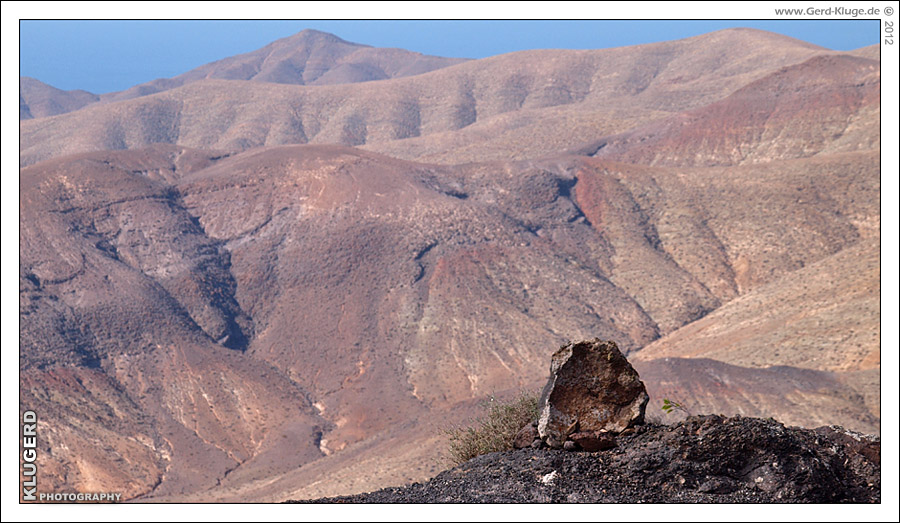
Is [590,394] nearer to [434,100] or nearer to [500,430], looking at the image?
[500,430]

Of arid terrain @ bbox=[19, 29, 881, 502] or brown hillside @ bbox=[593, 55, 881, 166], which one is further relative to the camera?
brown hillside @ bbox=[593, 55, 881, 166]

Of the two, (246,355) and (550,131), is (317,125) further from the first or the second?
(246,355)

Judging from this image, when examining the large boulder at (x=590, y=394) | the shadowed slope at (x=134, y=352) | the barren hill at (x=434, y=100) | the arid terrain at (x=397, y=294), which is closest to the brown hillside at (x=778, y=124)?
the arid terrain at (x=397, y=294)

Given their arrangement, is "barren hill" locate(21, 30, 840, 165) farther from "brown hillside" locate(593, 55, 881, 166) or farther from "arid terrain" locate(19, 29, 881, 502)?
"arid terrain" locate(19, 29, 881, 502)

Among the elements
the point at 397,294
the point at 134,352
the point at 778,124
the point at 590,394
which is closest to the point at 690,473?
the point at 590,394

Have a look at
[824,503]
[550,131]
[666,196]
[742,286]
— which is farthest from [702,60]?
[824,503]

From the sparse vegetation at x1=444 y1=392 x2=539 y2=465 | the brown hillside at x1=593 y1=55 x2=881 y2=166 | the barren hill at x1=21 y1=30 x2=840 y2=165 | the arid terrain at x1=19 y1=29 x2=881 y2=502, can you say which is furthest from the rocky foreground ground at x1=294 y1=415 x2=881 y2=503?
the barren hill at x1=21 y1=30 x2=840 y2=165

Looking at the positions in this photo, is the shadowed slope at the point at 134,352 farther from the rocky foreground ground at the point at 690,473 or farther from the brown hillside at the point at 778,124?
the brown hillside at the point at 778,124
